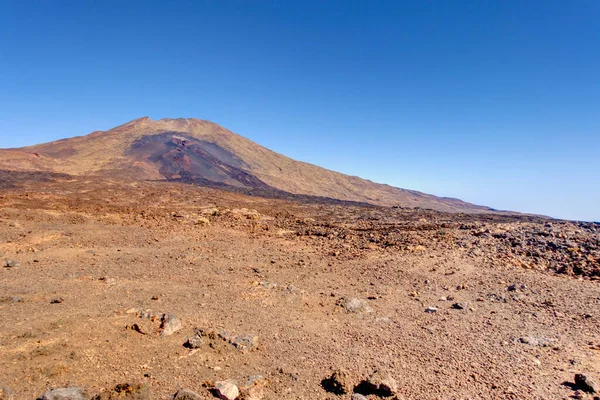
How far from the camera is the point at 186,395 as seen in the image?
3.86 meters

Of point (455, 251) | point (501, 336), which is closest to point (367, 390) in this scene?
point (501, 336)

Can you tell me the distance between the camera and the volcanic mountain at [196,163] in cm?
3909

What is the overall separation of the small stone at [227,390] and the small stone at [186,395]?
0.23 metres

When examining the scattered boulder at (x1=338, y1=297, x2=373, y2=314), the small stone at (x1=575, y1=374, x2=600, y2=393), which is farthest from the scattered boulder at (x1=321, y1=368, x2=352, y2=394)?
the small stone at (x1=575, y1=374, x2=600, y2=393)

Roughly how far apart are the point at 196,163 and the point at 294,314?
44090 millimetres

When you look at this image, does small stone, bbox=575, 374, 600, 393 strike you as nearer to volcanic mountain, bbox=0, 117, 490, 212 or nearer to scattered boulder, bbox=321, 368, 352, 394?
scattered boulder, bbox=321, 368, 352, 394

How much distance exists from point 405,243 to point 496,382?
789 cm

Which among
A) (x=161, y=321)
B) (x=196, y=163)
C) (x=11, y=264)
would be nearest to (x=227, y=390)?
(x=161, y=321)

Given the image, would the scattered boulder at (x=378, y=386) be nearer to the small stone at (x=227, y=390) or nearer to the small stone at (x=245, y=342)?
the small stone at (x=227, y=390)

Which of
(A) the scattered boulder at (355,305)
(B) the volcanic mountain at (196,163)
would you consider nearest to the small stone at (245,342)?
(A) the scattered boulder at (355,305)

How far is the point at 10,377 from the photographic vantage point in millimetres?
3938

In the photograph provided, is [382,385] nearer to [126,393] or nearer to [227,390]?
[227,390]

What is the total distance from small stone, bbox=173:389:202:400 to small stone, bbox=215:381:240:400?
0.23m

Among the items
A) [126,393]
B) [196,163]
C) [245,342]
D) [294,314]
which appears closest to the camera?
[126,393]
